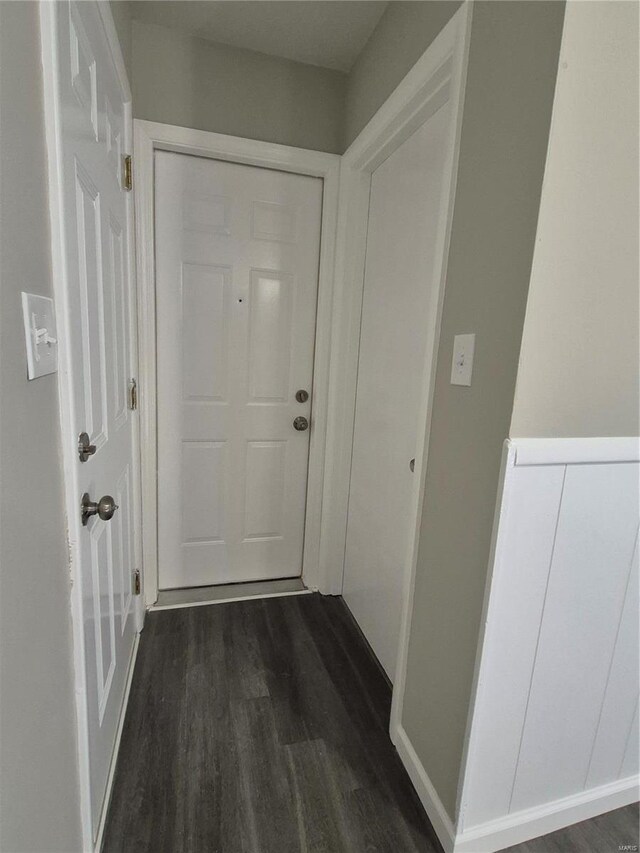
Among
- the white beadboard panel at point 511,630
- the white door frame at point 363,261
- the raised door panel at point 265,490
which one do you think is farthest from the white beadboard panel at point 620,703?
the raised door panel at point 265,490

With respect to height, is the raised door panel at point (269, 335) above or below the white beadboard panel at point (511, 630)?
above

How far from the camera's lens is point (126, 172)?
58.3 inches

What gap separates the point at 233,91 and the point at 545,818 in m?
2.67

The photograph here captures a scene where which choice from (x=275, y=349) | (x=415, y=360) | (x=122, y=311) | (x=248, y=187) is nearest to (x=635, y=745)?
(x=415, y=360)

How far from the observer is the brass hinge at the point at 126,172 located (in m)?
1.46

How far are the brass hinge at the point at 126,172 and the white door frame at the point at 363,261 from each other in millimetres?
858

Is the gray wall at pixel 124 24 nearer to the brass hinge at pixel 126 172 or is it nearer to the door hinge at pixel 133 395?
the brass hinge at pixel 126 172

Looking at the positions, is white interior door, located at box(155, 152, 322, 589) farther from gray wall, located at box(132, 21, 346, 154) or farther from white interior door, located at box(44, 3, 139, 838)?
white interior door, located at box(44, 3, 139, 838)

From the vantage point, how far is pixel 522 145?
830 mm

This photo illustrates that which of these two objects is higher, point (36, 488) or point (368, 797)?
point (36, 488)

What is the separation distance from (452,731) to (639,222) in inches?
49.1

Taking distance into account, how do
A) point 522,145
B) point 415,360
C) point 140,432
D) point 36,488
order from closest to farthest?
point 36,488 < point 522,145 < point 415,360 < point 140,432

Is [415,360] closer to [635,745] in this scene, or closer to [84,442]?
[84,442]

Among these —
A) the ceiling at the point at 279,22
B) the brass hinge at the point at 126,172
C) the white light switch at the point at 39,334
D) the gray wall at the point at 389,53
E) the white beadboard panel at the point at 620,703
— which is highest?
the ceiling at the point at 279,22
